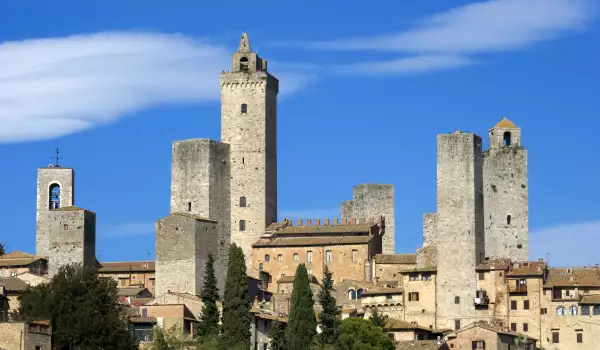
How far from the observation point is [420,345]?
90125 millimetres

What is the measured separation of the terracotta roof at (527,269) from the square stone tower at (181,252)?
52.3 ft

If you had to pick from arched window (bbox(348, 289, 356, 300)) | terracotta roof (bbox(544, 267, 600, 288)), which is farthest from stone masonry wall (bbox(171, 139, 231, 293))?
terracotta roof (bbox(544, 267, 600, 288))

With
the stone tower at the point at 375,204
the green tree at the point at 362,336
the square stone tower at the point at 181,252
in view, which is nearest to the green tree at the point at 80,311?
the green tree at the point at 362,336

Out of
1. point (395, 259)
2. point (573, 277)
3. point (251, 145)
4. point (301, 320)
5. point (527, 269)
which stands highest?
point (251, 145)

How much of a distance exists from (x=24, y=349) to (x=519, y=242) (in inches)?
1647

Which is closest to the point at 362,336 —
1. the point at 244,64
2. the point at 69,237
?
the point at 69,237

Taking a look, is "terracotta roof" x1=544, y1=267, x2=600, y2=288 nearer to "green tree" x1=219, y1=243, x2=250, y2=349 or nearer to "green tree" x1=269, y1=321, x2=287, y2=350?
"green tree" x1=269, y1=321, x2=287, y2=350

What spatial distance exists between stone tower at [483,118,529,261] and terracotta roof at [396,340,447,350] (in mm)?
11588

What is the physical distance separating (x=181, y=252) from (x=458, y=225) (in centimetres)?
1509

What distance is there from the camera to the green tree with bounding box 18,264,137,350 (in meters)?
73.3

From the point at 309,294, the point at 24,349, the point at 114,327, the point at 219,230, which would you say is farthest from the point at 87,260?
A: the point at 24,349

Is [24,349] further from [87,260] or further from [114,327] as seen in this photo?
[87,260]

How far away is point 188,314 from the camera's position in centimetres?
8931

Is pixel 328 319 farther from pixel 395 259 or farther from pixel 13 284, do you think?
pixel 395 259
